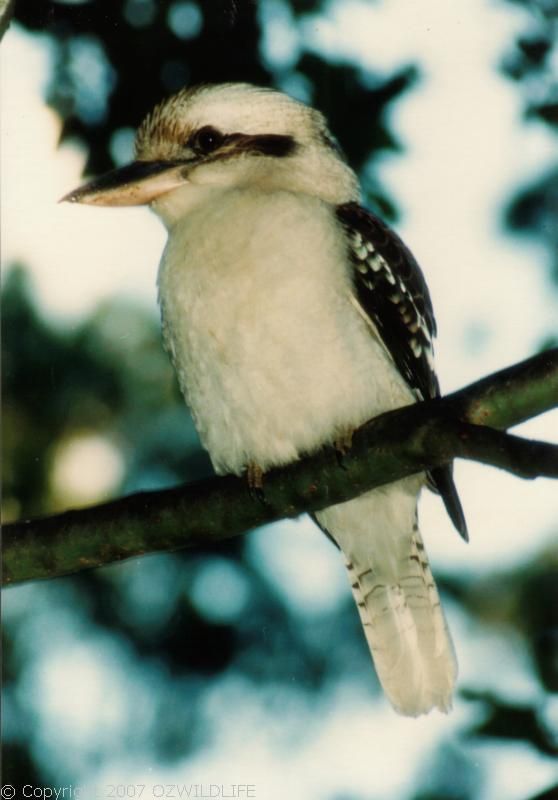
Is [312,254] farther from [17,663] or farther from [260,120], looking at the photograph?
[17,663]

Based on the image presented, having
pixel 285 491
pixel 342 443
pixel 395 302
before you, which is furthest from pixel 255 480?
pixel 395 302

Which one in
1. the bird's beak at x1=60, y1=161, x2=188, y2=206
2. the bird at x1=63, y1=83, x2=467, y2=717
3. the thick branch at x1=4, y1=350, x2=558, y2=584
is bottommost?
the thick branch at x1=4, y1=350, x2=558, y2=584

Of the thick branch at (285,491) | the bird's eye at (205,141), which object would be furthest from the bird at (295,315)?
the thick branch at (285,491)

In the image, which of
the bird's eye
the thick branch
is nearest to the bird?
the bird's eye

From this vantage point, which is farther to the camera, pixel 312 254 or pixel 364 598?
pixel 364 598

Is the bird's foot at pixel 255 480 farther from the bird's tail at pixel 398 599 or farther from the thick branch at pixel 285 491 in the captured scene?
the bird's tail at pixel 398 599

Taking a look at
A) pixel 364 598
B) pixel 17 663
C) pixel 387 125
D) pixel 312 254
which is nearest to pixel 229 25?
pixel 387 125

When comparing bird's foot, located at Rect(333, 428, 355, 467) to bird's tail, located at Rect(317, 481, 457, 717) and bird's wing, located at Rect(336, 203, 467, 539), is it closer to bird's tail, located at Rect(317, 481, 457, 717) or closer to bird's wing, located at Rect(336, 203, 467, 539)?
bird's wing, located at Rect(336, 203, 467, 539)
